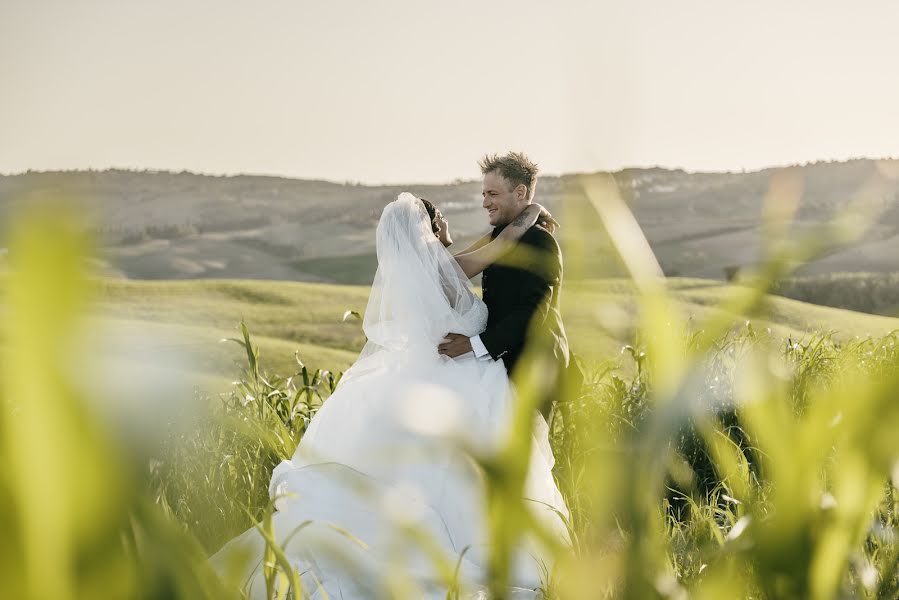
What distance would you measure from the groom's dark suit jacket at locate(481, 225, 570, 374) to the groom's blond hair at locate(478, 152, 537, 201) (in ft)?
1.11

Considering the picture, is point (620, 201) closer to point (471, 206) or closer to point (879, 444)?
point (879, 444)

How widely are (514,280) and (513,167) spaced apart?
0.68 metres

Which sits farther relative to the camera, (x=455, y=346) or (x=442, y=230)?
(x=442, y=230)

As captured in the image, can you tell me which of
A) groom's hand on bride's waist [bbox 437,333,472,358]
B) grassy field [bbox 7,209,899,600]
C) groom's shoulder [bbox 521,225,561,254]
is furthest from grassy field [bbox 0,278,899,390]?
grassy field [bbox 7,209,899,600]

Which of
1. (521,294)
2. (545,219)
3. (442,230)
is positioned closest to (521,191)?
(545,219)

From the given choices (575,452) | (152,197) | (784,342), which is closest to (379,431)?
(575,452)

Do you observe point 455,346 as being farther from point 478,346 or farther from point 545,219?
point 545,219

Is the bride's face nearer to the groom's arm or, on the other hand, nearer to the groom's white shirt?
the groom's arm

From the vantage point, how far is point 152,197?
168ft

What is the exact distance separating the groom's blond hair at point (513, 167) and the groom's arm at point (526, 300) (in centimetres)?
35

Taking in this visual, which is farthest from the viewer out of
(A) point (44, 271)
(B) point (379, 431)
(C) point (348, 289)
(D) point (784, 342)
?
(C) point (348, 289)

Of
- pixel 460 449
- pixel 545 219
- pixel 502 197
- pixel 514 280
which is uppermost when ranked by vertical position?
pixel 502 197

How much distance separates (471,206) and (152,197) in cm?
2233

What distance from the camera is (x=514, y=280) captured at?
4637 millimetres
